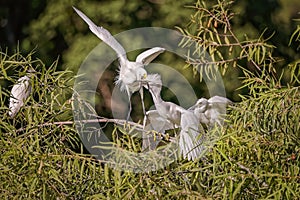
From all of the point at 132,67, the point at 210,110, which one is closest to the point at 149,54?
the point at 132,67

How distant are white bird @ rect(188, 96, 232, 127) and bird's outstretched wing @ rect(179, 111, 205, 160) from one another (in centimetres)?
3

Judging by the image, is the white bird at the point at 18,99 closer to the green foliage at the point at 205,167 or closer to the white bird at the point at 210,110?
the green foliage at the point at 205,167

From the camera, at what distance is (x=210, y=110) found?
1271 mm

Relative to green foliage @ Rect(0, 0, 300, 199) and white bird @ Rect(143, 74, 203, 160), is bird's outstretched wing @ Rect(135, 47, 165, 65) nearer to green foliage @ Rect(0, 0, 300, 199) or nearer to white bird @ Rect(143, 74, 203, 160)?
white bird @ Rect(143, 74, 203, 160)

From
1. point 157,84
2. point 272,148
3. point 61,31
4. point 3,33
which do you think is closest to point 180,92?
point 61,31

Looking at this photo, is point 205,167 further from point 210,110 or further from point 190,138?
point 210,110

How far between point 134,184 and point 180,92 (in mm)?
1626

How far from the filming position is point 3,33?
3.35 meters

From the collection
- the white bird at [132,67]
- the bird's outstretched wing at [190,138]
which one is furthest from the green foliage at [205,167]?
the white bird at [132,67]

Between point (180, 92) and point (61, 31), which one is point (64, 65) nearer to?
point (61, 31)

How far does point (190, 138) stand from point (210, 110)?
0.12 m

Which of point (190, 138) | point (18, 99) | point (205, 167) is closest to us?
point (205, 167)

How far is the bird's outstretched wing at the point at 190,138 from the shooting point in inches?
42.8

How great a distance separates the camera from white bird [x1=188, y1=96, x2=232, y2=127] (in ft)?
A: 4.14
